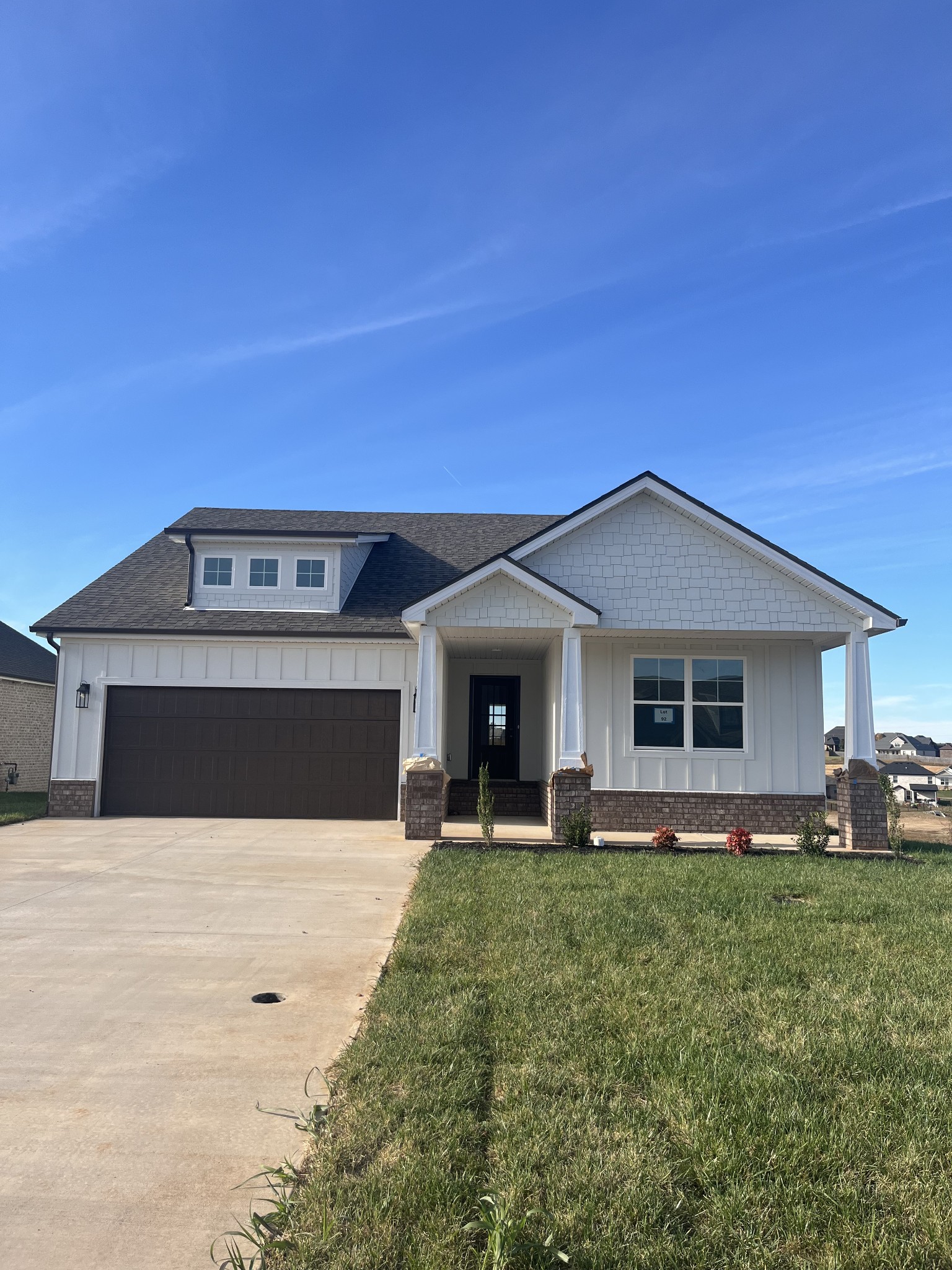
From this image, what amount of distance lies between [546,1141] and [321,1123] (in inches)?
38.8

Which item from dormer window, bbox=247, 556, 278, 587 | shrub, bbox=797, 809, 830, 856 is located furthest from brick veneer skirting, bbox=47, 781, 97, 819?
shrub, bbox=797, 809, 830, 856

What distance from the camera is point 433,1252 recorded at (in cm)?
260

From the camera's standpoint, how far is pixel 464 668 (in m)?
17.3

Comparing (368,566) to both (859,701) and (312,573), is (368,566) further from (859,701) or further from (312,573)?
(859,701)

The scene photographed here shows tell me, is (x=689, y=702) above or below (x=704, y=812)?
above

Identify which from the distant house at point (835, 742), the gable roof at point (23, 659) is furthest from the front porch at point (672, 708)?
the gable roof at point (23, 659)

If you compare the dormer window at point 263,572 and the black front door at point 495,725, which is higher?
the dormer window at point 263,572

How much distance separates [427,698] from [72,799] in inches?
297

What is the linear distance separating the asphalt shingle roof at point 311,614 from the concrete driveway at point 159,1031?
6.54 m

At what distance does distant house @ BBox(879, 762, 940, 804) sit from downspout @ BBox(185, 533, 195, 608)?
70.0ft

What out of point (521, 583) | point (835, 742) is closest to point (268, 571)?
point (521, 583)

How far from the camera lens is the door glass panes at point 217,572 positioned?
1670cm

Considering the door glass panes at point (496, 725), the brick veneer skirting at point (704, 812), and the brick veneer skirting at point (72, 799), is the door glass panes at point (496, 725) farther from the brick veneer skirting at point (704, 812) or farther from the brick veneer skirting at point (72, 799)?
the brick veneer skirting at point (72, 799)

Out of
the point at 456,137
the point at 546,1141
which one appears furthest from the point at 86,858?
the point at 456,137
